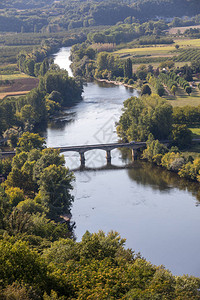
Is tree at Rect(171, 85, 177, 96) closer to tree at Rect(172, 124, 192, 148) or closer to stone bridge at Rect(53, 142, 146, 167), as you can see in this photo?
tree at Rect(172, 124, 192, 148)

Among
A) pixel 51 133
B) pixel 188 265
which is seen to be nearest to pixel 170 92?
pixel 51 133

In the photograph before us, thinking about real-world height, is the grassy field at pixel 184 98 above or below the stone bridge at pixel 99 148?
above

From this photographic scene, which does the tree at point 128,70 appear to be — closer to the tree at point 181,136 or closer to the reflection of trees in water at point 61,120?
the reflection of trees in water at point 61,120

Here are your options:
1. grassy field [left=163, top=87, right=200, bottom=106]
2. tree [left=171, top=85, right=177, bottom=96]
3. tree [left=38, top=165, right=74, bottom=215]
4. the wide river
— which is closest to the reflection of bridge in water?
the wide river

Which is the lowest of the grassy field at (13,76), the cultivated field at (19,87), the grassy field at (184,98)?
the grassy field at (184,98)

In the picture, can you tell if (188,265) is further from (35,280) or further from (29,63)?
(29,63)

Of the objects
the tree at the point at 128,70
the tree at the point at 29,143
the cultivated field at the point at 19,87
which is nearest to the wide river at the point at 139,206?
the tree at the point at 29,143

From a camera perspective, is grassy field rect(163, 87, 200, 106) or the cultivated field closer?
grassy field rect(163, 87, 200, 106)

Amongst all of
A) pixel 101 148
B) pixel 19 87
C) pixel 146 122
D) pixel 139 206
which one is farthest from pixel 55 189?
pixel 19 87

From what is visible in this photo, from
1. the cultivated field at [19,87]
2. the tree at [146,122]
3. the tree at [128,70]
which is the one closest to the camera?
the tree at [146,122]

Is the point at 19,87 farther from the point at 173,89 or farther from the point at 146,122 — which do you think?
the point at 146,122
